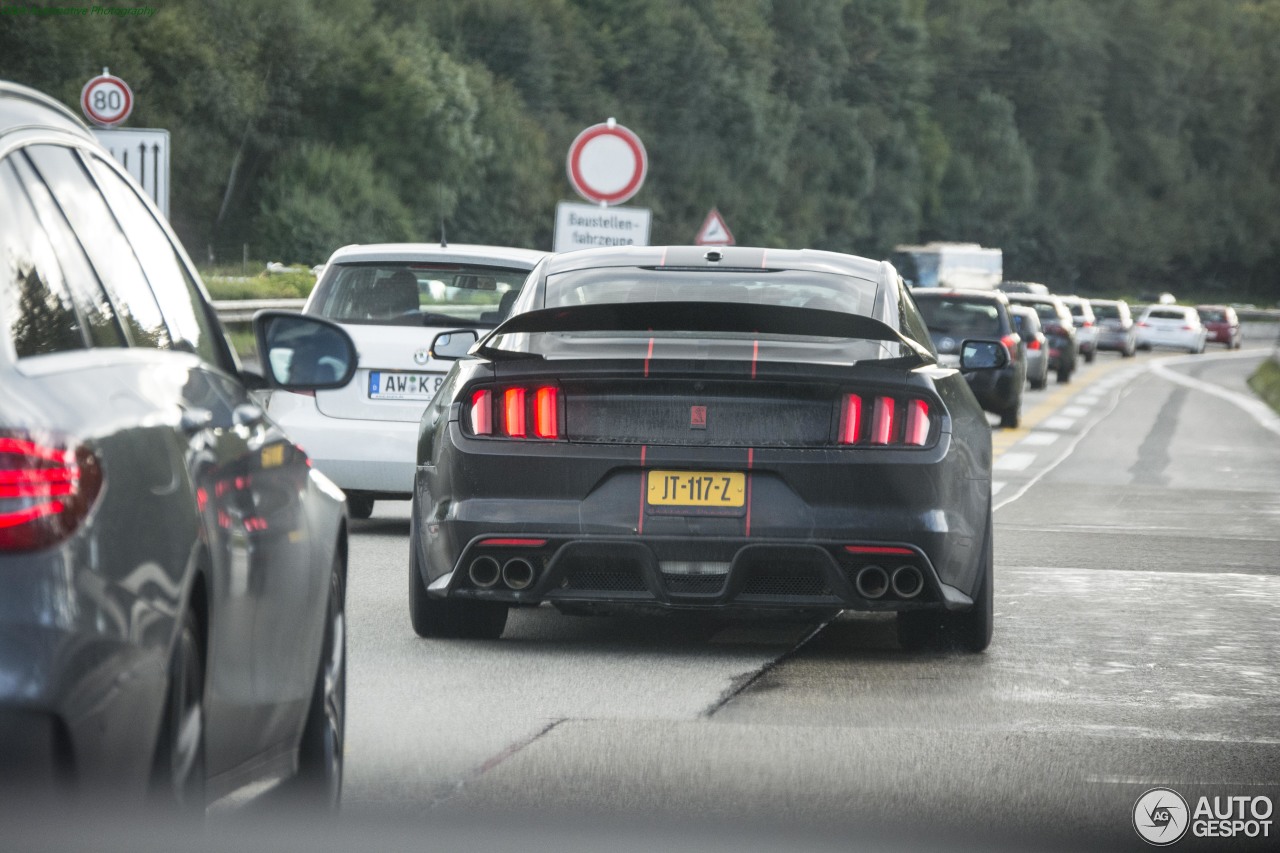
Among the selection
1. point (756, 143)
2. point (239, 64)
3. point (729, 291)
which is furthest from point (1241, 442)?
point (756, 143)

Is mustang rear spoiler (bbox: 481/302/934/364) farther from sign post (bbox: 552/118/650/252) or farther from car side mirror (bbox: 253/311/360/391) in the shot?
sign post (bbox: 552/118/650/252)

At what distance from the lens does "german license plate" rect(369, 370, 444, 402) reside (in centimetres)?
1177

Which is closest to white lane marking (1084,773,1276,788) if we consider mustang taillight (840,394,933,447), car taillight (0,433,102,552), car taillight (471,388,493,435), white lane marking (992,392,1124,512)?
mustang taillight (840,394,933,447)

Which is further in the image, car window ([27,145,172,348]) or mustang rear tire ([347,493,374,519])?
mustang rear tire ([347,493,374,519])

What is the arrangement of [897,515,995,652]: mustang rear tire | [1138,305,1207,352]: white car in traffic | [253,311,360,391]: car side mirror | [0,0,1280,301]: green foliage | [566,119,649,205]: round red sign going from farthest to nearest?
[0,0,1280,301]: green foliage → [1138,305,1207,352]: white car in traffic → [566,119,649,205]: round red sign → [897,515,995,652]: mustang rear tire → [253,311,360,391]: car side mirror

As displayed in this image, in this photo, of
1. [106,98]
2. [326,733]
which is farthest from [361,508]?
[326,733]

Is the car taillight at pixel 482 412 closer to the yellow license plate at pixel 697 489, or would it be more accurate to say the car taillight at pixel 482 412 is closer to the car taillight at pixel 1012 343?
the yellow license plate at pixel 697 489

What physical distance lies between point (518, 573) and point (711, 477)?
2.27 feet

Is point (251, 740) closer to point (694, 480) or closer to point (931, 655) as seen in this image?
point (694, 480)

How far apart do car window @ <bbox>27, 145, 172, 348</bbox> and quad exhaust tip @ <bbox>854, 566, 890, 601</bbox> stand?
369 cm

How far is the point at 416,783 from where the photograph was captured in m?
5.51

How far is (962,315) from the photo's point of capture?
89.8ft

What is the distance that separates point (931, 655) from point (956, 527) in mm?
598

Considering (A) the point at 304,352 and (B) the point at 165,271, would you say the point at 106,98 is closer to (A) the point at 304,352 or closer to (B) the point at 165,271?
(A) the point at 304,352
